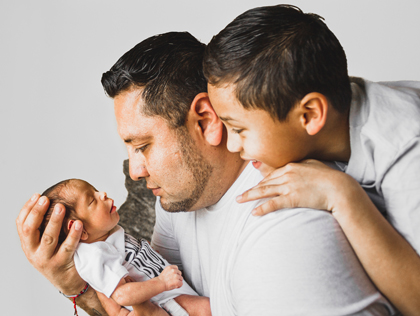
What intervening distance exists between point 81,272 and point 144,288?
0.21 meters

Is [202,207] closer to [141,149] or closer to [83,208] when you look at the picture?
[141,149]

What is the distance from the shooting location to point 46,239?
131 centimetres

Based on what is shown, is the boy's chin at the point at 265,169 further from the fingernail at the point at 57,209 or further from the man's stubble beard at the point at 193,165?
the fingernail at the point at 57,209

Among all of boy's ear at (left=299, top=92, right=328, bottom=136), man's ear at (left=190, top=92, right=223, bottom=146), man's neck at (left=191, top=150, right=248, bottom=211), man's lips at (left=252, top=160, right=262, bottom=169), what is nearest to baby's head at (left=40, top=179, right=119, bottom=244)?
man's neck at (left=191, top=150, right=248, bottom=211)

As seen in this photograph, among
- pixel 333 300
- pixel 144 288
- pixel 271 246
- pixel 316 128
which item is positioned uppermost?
pixel 316 128

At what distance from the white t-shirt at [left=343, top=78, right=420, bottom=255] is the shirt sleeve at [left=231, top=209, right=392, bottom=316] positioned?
A: 15 cm

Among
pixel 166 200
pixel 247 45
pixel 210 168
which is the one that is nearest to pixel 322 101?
pixel 247 45

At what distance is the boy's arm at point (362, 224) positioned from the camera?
917 millimetres

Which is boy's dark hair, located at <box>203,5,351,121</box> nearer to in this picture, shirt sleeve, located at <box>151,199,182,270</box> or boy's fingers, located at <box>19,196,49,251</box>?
boy's fingers, located at <box>19,196,49,251</box>

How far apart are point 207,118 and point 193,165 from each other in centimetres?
14

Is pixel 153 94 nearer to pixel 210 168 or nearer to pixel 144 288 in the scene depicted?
pixel 210 168

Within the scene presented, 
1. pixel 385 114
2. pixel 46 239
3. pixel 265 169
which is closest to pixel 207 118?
pixel 265 169

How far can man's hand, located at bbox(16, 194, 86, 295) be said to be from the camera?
1297mm

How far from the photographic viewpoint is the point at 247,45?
3.09ft
